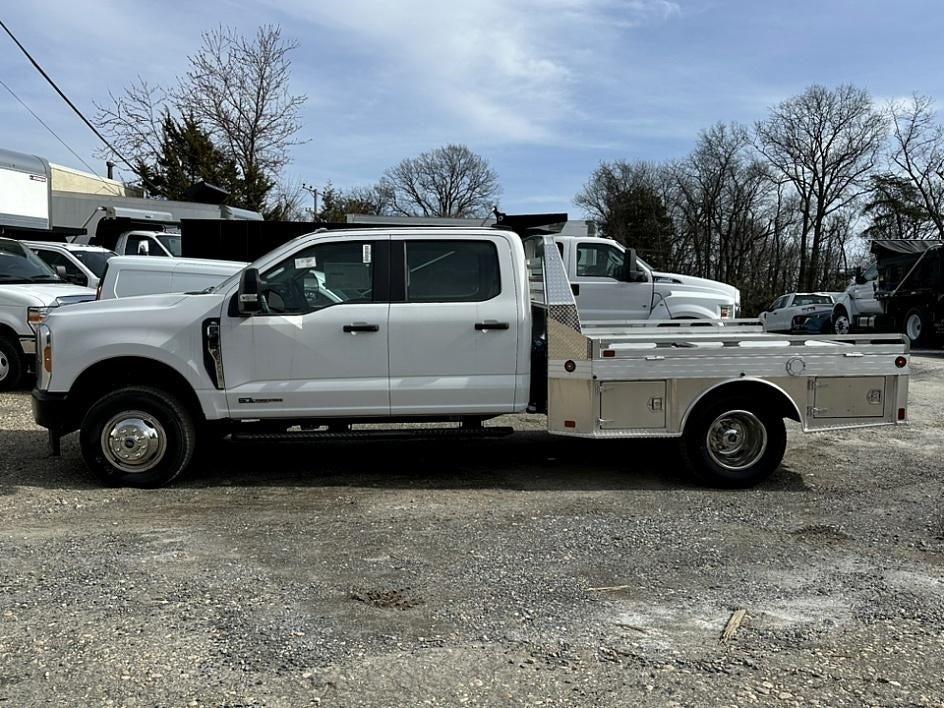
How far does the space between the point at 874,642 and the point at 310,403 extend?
162 inches

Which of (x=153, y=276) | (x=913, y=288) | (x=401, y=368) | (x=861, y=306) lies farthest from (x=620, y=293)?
(x=861, y=306)

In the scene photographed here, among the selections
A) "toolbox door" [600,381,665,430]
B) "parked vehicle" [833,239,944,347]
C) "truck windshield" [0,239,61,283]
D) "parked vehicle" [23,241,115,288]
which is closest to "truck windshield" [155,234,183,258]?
"parked vehicle" [23,241,115,288]

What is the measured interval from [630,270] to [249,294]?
26.1ft

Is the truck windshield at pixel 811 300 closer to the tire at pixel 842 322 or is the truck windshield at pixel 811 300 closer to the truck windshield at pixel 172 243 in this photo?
the tire at pixel 842 322

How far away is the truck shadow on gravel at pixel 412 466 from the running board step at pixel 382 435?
0.46ft

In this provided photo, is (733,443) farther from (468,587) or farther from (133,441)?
(133,441)

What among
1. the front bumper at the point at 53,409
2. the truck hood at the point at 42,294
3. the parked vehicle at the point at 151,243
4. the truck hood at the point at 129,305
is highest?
the parked vehicle at the point at 151,243

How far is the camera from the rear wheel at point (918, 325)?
1953 cm

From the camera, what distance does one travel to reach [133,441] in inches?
248

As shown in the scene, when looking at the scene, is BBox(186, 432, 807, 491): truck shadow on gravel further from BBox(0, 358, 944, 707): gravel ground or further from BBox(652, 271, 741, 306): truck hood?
BBox(652, 271, 741, 306): truck hood

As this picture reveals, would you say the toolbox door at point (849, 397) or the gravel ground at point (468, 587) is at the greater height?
the toolbox door at point (849, 397)

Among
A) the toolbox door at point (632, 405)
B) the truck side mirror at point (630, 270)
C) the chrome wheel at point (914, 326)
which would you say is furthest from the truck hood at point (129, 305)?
the chrome wheel at point (914, 326)

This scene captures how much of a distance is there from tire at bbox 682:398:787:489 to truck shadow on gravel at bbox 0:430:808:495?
183 mm

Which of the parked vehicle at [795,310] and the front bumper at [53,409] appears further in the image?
the parked vehicle at [795,310]
